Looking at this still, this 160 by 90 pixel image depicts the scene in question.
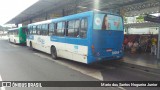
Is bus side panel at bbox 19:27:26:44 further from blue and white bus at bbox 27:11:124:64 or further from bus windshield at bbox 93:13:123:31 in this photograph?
bus windshield at bbox 93:13:123:31

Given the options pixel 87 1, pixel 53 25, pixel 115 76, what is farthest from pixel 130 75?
pixel 87 1

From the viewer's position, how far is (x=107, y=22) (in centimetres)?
934

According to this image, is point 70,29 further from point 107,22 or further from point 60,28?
point 107,22

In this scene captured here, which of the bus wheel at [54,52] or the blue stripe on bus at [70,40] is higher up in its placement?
the blue stripe on bus at [70,40]

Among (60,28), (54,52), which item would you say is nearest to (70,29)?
(60,28)

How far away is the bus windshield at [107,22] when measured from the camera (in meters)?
8.88

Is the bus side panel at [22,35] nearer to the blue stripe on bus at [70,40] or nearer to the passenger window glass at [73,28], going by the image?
the blue stripe on bus at [70,40]

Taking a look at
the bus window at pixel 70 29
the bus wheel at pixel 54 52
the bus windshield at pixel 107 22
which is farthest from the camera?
the bus wheel at pixel 54 52

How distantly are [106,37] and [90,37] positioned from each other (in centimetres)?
107

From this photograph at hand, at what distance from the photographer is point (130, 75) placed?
809cm

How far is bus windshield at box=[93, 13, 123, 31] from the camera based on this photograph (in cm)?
888

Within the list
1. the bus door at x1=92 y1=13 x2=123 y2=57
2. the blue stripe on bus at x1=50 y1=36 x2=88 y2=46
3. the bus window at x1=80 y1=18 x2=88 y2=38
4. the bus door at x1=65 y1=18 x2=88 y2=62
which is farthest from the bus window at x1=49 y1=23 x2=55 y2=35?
the bus door at x1=92 y1=13 x2=123 y2=57

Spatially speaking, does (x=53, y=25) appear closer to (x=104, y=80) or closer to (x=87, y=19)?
(x=87, y=19)

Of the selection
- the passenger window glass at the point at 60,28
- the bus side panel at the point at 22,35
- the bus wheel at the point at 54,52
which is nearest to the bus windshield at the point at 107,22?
the passenger window glass at the point at 60,28
